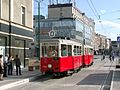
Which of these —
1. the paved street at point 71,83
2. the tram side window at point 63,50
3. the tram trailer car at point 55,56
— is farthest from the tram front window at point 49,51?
the paved street at point 71,83

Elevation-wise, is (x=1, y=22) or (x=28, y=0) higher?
(x=28, y=0)

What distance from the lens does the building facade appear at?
31906 mm

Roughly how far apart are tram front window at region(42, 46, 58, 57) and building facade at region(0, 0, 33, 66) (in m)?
6.24

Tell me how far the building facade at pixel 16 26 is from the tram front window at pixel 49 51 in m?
6.24

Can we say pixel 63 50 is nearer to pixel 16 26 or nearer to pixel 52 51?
pixel 52 51

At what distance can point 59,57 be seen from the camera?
25.4 metres

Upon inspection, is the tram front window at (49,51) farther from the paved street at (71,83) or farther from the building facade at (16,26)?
the building facade at (16,26)

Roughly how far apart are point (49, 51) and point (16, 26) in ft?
31.8

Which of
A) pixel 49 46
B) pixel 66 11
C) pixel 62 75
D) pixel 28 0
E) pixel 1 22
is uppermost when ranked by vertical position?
pixel 66 11

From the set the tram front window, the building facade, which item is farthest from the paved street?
the building facade

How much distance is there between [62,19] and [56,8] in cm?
784

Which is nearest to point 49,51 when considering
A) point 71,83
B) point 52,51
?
point 52,51

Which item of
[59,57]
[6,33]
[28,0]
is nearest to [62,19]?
[28,0]

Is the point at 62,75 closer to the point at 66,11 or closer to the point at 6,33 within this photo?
the point at 6,33
